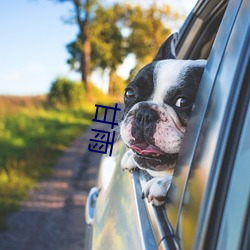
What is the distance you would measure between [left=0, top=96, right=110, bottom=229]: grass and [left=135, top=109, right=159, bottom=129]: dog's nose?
12.2 feet

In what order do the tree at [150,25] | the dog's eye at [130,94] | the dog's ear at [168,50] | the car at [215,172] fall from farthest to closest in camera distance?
the tree at [150,25]
the dog's ear at [168,50]
the dog's eye at [130,94]
the car at [215,172]

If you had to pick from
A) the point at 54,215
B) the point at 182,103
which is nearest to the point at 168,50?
the point at 182,103

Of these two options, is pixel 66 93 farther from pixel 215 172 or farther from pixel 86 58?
pixel 215 172

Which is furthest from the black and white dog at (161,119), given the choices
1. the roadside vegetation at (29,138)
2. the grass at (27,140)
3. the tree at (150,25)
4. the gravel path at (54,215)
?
the grass at (27,140)

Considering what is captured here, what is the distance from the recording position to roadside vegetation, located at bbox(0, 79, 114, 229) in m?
6.23

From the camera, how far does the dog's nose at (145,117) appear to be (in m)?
1.54

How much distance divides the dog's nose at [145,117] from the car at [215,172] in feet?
0.64

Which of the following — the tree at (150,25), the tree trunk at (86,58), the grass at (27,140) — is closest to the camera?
the tree at (150,25)

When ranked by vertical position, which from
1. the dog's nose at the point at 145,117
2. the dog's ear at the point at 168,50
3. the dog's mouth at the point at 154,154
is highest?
the dog's ear at the point at 168,50

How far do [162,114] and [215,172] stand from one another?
487 mm

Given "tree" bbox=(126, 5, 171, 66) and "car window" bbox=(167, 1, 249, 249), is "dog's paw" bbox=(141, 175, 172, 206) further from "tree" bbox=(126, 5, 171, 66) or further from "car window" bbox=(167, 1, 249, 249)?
"tree" bbox=(126, 5, 171, 66)

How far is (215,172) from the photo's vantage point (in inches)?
42.4

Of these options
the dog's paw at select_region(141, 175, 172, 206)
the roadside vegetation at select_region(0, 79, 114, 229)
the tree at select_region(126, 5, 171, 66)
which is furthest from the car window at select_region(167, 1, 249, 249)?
the tree at select_region(126, 5, 171, 66)

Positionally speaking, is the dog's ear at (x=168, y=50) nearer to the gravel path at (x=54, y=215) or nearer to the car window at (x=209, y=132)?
the car window at (x=209, y=132)
